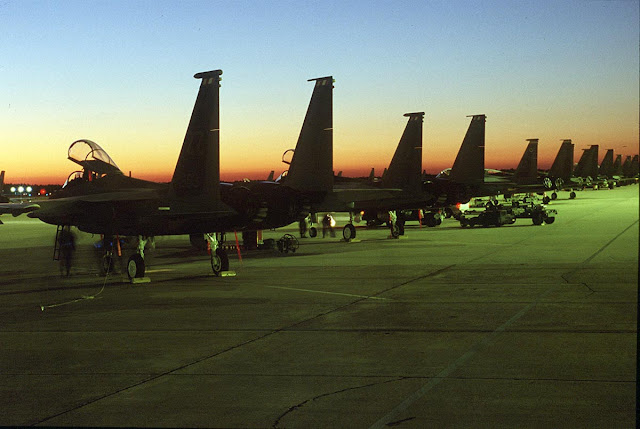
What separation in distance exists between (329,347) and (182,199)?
8768mm

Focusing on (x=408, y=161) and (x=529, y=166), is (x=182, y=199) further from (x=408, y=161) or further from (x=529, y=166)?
(x=529, y=166)

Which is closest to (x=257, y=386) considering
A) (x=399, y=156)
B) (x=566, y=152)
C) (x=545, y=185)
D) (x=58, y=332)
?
(x=58, y=332)

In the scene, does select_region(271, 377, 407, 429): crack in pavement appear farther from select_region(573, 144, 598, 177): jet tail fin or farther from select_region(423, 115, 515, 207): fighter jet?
select_region(573, 144, 598, 177): jet tail fin

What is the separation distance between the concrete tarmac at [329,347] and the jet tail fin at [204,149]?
2.32 m

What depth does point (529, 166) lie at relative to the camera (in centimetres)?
6091

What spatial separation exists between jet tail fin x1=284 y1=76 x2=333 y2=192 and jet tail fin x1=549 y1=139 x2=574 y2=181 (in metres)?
57.3

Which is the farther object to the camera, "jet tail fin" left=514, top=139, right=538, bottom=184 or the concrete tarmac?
"jet tail fin" left=514, top=139, right=538, bottom=184

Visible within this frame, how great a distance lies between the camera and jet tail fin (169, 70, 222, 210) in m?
18.3

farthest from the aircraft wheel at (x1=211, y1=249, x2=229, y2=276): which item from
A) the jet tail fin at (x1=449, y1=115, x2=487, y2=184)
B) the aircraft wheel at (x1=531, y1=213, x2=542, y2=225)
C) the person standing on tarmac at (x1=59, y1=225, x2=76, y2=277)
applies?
the aircraft wheel at (x1=531, y1=213, x2=542, y2=225)

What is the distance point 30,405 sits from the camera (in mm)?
8070

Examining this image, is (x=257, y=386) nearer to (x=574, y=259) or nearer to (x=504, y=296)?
(x=504, y=296)

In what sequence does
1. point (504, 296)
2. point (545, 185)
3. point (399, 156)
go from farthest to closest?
point (545, 185) < point (399, 156) < point (504, 296)

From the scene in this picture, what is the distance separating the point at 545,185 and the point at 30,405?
56348 millimetres

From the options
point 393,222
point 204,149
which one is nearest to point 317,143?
point 204,149
